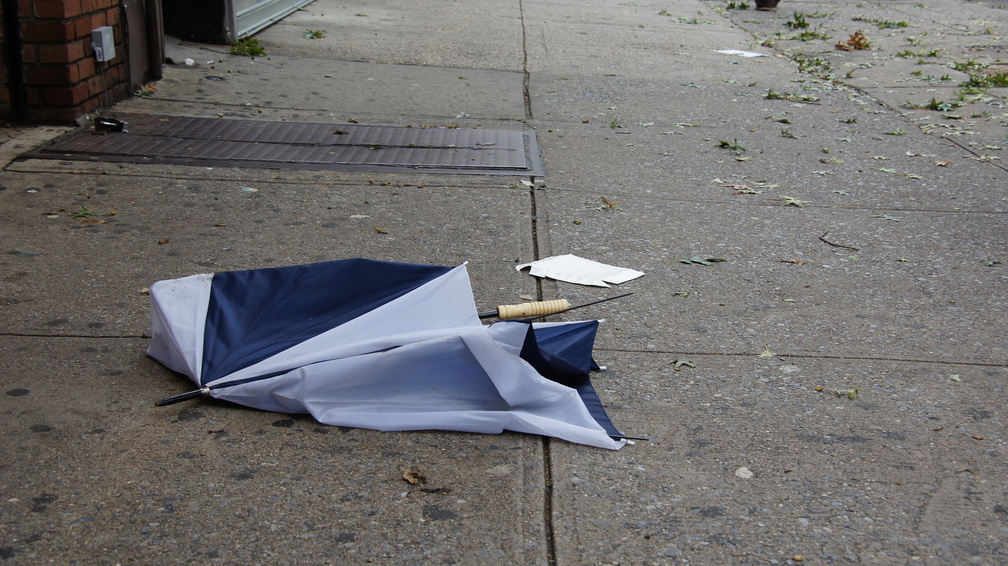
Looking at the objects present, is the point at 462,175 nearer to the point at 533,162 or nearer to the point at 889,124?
the point at 533,162

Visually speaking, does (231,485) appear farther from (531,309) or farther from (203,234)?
(203,234)

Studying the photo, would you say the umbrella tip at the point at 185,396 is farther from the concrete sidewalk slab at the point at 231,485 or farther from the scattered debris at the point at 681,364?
the scattered debris at the point at 681,364

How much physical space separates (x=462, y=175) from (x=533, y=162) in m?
0.56

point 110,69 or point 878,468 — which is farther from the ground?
point 110,69

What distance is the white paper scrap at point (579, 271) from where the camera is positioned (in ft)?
12.0

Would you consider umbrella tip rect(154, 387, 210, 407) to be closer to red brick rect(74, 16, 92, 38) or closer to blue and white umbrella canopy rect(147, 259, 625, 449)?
blue and white umbrella canopy rect(147, 259, 625, 449)

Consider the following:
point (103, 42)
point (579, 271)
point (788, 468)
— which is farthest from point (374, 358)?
point (103, 42)

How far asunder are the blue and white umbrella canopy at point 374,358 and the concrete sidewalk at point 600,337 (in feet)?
0.25

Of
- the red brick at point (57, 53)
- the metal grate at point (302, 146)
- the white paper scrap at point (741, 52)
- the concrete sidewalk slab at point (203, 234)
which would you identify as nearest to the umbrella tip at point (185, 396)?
the concrete sidewalk slab at point (203, 234)

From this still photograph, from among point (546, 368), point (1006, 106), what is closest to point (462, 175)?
point (546, 368)

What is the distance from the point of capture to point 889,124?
6.79 meters

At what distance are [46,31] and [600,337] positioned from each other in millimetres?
3984

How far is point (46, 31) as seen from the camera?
509 cm

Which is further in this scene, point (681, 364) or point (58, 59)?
point (58, 59)
